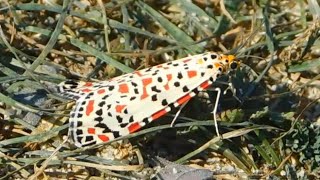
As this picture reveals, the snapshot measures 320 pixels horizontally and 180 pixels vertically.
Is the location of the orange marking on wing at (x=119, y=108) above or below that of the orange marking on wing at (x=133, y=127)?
above

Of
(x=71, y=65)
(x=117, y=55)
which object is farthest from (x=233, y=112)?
(x=71, y=65)

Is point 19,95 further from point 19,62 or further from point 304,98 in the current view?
point 304,98

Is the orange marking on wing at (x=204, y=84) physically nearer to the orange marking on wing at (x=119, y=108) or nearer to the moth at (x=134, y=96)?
the moth at (x=134, y=96)

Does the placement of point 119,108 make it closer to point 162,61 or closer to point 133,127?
point 133,127

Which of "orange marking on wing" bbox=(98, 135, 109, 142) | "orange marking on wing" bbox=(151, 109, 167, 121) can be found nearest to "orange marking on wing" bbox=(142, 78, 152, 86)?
"orange marking on wing" bbox=(151, 109, 167, 121)

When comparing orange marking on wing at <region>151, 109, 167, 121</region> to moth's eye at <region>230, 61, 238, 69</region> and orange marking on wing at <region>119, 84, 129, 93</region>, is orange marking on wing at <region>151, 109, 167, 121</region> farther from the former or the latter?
moth's eye at <region>230, 61, 238, 69</region>

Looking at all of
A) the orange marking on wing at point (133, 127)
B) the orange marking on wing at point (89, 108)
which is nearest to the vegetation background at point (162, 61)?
the orange marking on wing at point (133, 127)

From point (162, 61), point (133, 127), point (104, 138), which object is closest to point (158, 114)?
point (133, 127)

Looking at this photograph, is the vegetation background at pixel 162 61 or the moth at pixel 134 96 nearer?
the moth at pixel 134 96
